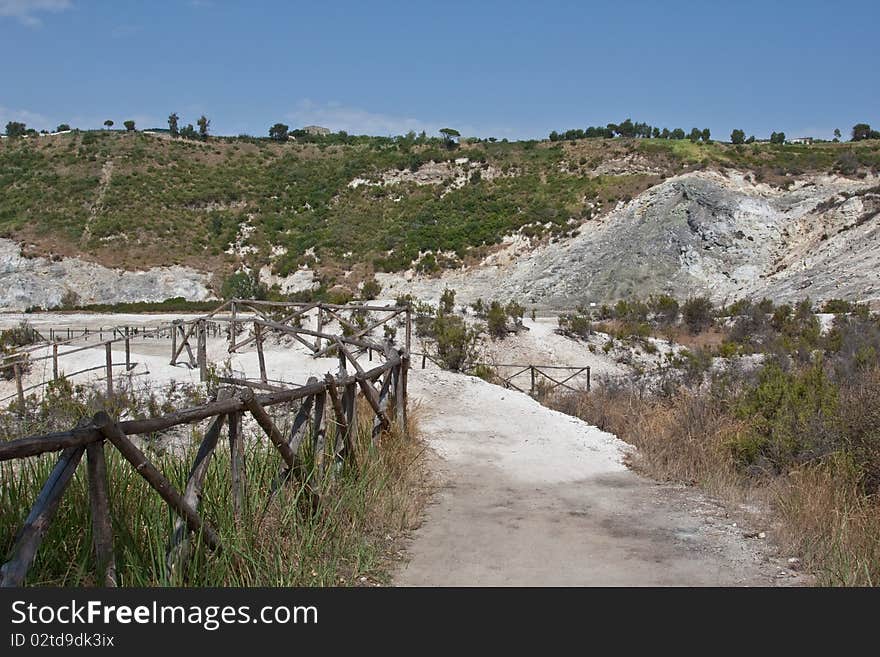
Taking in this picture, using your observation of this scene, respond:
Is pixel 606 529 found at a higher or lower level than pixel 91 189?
lower

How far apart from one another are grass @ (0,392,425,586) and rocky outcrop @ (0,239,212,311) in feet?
137

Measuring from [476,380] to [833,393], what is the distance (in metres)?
7.78

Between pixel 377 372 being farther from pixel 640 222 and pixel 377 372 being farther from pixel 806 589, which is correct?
pixel 640 222

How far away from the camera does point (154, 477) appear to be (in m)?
3.95

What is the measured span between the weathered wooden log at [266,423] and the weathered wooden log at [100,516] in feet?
3.76

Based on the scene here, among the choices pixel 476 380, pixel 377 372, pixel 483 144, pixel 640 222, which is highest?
pixel 483 144

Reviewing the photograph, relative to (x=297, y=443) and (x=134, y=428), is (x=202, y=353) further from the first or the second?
(x=134, y=428)

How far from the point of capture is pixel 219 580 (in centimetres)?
447

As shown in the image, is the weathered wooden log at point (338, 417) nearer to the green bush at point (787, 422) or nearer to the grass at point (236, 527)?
the grass at point (236, 527)

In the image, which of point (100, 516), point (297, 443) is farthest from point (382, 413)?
point (100, 516)

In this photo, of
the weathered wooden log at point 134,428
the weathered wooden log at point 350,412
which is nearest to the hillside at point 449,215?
the weathered wooden log at point 350,412

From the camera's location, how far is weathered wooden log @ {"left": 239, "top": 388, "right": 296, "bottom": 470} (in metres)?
4.84

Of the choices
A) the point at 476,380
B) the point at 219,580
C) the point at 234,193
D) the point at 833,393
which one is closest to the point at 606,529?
the point at 219,580

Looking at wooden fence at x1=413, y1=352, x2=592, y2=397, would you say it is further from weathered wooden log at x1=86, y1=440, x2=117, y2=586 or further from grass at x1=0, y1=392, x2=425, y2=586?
weathered wooden log at x1=86, y1=440, x2=117, y2=586
